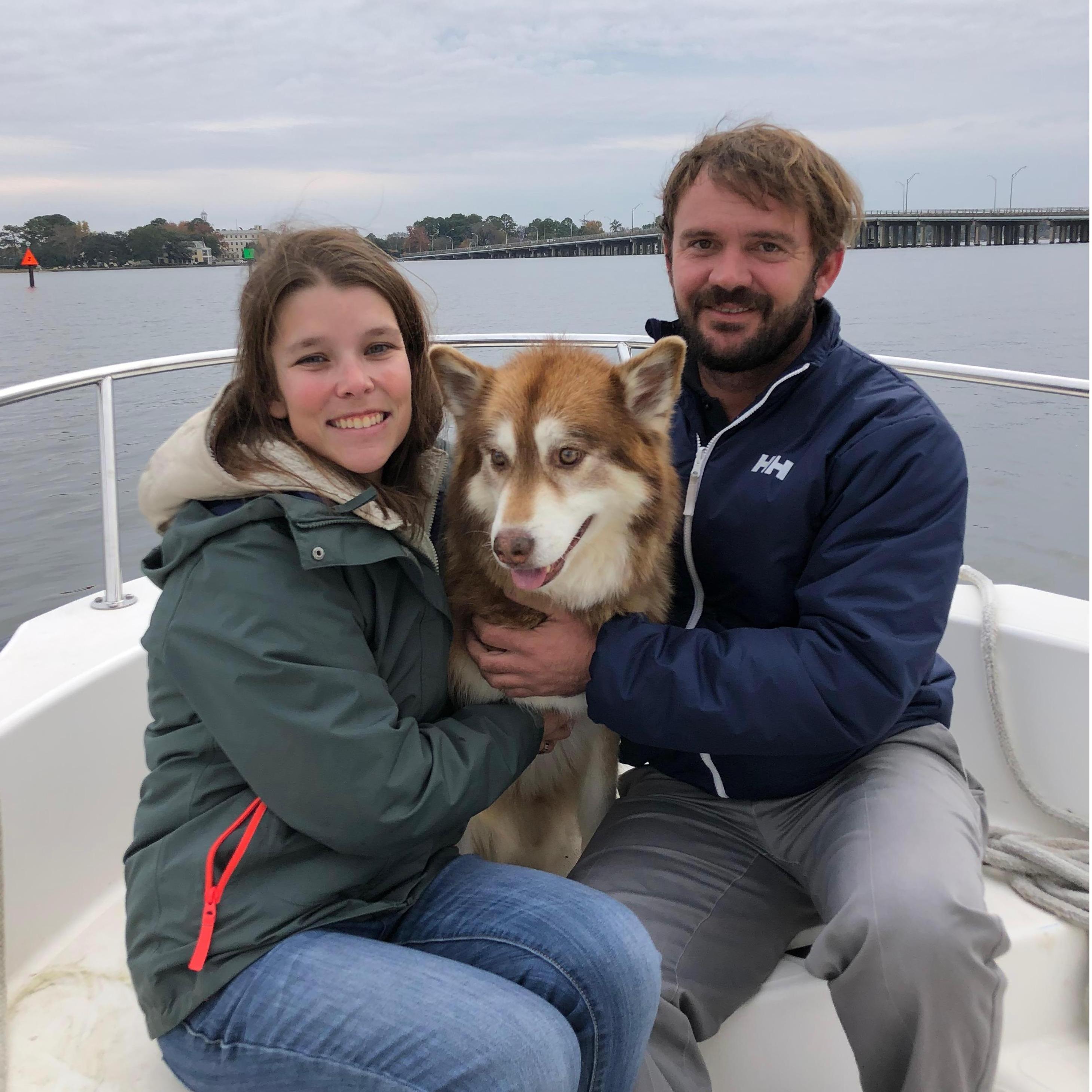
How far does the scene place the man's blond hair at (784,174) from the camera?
209 cm

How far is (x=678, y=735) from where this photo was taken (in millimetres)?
1883

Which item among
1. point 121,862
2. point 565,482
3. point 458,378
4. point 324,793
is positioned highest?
point 458,378

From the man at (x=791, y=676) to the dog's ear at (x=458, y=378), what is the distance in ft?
1.79

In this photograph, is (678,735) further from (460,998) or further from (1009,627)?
(1009,627)

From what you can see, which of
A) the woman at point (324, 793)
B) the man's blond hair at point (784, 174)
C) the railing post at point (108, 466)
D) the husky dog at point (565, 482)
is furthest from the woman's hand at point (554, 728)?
the railing post at point (108, 466)

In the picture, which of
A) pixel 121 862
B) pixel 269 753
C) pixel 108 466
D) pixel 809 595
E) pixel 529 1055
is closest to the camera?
pixel 529 1055

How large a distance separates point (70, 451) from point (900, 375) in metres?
6.27

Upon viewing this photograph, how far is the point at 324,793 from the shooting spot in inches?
58.2

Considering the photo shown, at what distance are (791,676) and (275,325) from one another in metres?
1.24

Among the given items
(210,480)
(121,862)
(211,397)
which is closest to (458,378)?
(210,480)

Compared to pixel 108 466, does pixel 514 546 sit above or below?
below

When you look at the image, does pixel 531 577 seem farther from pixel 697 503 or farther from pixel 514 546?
pixel 697 503

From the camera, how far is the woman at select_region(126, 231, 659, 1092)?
1.39 meters

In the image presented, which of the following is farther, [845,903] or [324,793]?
[845,903]
